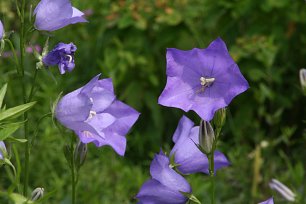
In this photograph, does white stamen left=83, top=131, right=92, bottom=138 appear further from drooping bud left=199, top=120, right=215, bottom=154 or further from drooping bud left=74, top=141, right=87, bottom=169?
drooping bud left=199, top=120, right=215, bottom=154

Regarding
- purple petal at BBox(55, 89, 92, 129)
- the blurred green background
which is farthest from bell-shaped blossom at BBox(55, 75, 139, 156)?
the blurred green background

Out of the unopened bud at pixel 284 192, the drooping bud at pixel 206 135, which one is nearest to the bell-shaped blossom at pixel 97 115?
the drooping bud at pixel 206 135

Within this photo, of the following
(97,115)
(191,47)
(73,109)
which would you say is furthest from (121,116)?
(191,47)

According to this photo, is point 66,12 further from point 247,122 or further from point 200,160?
point 247,122

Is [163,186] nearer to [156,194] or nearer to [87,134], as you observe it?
[156,194]

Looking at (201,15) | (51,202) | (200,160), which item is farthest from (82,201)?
(201,15)
